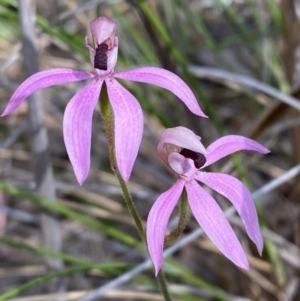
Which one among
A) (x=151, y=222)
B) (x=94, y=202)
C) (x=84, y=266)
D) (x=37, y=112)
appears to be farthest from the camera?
(x=94, y=202)

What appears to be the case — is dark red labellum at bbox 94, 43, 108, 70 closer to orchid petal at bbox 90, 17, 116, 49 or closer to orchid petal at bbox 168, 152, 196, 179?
orchid petal at bbox 90, 17, 116, 49

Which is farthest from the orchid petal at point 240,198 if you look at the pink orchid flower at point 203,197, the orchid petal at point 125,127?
the orchid petal at point 125,127

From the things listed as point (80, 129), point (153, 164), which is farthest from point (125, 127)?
point (153, 164)

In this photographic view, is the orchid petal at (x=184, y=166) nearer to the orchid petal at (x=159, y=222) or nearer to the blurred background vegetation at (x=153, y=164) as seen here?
the orchid petal at (x=159, y=222)

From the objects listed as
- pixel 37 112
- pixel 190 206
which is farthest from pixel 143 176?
pixel 190 206

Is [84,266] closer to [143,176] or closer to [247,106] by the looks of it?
[143,176]

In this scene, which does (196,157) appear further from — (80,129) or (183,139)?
(80,129)
